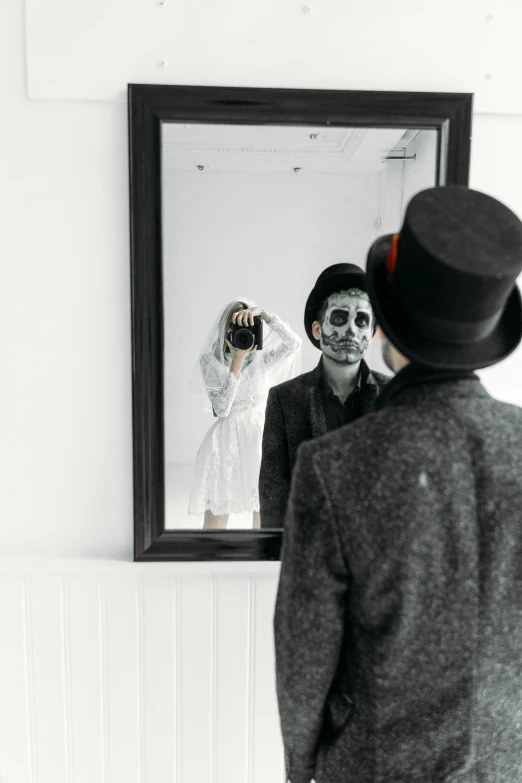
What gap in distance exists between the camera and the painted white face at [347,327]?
111cm

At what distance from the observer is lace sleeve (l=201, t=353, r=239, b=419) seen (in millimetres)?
1139

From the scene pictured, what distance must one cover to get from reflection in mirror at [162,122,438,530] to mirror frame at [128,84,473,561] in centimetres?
2

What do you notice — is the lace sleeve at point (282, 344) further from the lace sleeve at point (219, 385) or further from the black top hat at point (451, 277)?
the black top hat at point (451, 277)

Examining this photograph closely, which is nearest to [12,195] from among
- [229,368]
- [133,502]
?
[229,368]

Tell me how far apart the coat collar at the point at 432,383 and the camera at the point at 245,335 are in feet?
1.49

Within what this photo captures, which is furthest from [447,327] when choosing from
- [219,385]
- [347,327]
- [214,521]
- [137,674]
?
[137,674]

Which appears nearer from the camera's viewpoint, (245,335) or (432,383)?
(432,383)

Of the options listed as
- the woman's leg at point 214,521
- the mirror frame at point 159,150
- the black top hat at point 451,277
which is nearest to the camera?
the black top hat at point 451,277

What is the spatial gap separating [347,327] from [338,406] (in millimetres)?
163

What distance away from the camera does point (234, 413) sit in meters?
1.16

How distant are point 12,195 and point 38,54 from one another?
0.89ft

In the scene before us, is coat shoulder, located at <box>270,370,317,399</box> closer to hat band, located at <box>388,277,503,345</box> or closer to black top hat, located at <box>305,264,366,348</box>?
black top hat, located at <box>305,264,366,348</box>

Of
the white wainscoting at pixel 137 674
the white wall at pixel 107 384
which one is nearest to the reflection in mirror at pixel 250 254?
the white wall at pixel 107 384

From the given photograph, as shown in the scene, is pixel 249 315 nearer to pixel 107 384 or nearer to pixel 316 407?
pixel 316 407
